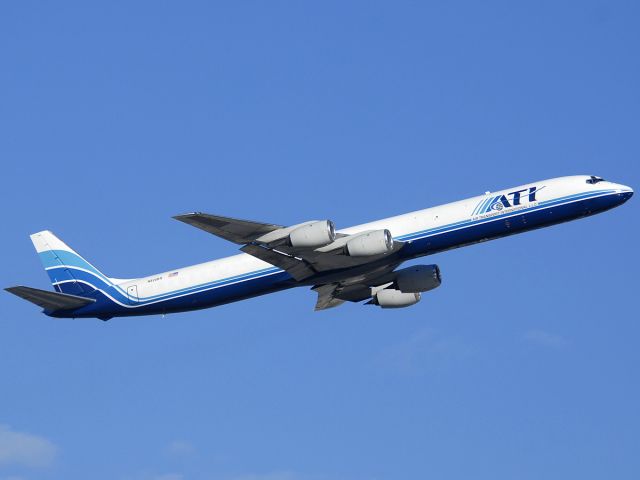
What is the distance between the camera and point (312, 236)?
68438 mm

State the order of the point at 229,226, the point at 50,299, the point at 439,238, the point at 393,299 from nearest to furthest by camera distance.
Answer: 1. the point at 229,226
2. the point at 439,238
3. the point at 50,299
4. the point at 393,299

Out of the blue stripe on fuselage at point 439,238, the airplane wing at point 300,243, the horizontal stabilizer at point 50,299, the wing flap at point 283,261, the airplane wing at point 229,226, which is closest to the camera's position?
the airplane wing at point 229,226

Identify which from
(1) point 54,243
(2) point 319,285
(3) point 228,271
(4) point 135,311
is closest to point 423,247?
(2) point 319,285

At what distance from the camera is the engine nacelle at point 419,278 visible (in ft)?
253

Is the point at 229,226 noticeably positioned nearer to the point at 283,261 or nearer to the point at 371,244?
the point at 283,261

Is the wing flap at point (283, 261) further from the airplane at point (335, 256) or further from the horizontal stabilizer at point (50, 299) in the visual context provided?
the horizontal stabilizer at point (50, 299)

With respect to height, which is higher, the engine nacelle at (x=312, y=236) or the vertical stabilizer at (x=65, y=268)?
the vertical stabilizer at (x=65, y=268)

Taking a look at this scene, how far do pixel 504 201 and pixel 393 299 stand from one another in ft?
40.2

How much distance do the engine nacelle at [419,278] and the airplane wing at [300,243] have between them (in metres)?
5.53

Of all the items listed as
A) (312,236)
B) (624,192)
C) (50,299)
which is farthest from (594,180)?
(50,299)

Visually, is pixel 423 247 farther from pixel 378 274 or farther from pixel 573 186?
pixel 573 186

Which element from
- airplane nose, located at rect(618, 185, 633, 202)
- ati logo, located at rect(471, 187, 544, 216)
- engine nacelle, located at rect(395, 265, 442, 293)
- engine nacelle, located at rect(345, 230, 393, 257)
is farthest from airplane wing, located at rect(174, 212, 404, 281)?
airplane nose, located at rect(618, 185, 633, 202)

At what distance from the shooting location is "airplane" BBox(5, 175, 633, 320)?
69688 mm

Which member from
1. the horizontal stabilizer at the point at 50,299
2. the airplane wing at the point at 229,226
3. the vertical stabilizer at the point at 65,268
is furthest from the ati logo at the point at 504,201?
the horizontal stabilizer at the point at 50,299
